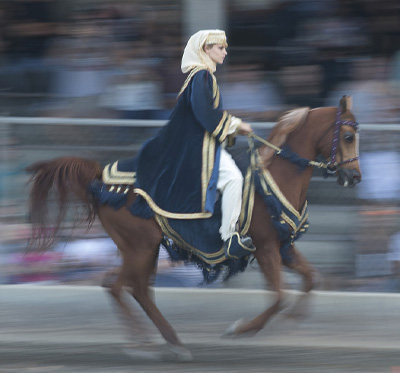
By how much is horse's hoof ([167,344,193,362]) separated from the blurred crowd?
7.19 feet

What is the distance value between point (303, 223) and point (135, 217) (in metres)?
1.09

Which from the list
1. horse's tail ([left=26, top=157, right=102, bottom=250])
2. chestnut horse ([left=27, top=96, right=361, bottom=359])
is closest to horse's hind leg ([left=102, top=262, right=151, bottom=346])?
chestnut horse ([left=27, top=96, right=361, bottom=359])

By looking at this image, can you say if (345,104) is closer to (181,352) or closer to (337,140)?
(337,140)

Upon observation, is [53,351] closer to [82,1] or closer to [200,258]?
[200,258]

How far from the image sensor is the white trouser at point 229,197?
5930 mm

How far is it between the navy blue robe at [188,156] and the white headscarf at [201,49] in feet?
0.21

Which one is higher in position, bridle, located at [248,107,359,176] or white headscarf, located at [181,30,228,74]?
white headscarf, located at [181,30,228,74]

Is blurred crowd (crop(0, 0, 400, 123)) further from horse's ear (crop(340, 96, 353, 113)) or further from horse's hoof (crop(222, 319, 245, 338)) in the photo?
horse's hoof (crop(222, 319, 245, 338))

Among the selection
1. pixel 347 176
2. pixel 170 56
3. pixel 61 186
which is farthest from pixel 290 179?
pixel 170 56

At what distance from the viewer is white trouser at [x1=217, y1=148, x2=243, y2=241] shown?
5.93m

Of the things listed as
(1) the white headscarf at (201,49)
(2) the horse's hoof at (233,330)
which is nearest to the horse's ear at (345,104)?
(1) the white headscarf at (201,49)

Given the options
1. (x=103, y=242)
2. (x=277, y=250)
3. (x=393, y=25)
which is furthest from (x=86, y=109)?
(x=393, y=25)

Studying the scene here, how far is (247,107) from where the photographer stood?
7.69m

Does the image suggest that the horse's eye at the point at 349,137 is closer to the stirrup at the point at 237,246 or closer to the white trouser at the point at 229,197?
the white trouser at the point at 229,197
